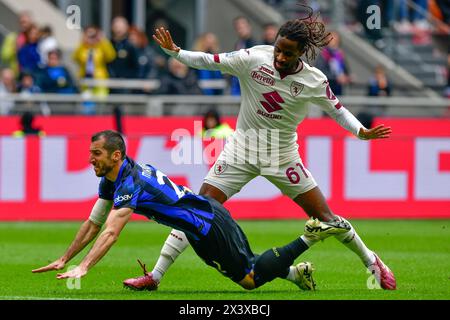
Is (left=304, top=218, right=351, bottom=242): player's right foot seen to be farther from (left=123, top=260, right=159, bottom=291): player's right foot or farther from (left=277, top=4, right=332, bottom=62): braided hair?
(left=277, top=4, right=332, bottom=62): braided hair

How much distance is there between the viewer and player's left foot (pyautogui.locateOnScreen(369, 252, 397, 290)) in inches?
403

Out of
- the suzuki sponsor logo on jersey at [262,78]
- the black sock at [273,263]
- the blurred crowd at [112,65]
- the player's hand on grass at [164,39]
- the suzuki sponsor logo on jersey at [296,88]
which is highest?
the blurred crowd at [112,65]

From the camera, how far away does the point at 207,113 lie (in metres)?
18.0

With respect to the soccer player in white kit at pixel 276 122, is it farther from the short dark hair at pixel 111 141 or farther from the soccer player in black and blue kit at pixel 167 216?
the short dark hair at pixel 111 141

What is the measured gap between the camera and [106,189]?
32.2 feet

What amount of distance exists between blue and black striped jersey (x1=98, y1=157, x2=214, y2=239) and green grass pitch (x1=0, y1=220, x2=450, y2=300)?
636 mm

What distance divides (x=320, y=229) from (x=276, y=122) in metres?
1.16

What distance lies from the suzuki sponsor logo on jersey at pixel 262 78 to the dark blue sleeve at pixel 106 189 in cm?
172

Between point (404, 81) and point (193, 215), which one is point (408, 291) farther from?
point (404, 81)

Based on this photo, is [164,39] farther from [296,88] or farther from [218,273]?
→ [218,273]

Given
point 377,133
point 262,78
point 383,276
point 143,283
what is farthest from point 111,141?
point 383,276

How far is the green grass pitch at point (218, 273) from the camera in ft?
32.1

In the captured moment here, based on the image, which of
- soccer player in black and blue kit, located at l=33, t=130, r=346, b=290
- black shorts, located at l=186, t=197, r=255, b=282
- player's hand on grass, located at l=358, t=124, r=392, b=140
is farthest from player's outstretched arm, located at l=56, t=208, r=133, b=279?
player's hand on grass, located at l=358, t=124, r=392, b=140

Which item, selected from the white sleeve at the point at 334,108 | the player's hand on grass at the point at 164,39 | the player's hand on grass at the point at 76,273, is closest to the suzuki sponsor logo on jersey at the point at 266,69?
the white sleeve at the point at 334,108
